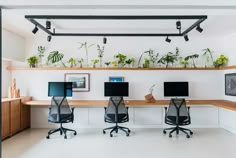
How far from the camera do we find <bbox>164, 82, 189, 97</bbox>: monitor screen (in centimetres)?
570

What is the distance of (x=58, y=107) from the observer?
4910mm

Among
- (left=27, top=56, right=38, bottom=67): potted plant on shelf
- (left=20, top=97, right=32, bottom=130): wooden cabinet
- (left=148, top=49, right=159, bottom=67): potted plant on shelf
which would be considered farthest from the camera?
(left=148, top=49, right=159, bottom=67): potted plant on shelf

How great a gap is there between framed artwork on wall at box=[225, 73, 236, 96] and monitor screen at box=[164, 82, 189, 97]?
3.41 ft

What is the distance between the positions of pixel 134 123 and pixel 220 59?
2.85 metres

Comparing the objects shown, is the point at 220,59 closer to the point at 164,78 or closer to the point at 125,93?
the point at 164,78

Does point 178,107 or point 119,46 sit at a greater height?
point 119,46

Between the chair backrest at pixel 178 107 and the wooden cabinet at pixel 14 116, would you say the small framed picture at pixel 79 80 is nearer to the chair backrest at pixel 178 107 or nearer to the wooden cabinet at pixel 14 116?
the wooden cabinet at pixel 14 116

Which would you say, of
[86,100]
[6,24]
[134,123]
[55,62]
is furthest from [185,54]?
[6,24]

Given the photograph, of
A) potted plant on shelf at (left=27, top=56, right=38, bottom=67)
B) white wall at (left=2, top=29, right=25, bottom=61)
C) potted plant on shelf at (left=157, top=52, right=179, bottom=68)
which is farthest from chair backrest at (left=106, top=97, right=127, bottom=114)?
white wall at (left=2, top=29, right=25, bottom=61)

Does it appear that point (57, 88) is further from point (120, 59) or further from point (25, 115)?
point (120, 59)

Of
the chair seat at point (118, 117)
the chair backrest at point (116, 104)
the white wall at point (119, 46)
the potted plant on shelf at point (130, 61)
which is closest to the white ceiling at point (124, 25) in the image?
the white wall at point (119, 46)

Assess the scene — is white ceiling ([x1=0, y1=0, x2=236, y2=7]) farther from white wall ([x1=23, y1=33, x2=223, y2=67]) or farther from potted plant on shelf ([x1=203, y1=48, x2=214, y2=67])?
potted plant on shelf ([x1=203, y1=48, x2=214, y2=67])

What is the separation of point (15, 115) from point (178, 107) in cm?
380

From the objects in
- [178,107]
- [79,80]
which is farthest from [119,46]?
[178,107]
